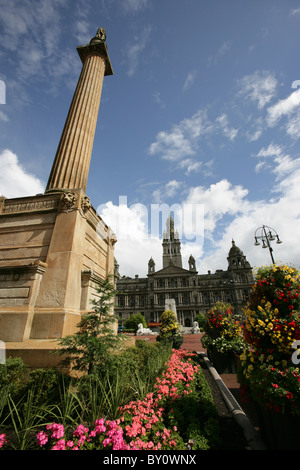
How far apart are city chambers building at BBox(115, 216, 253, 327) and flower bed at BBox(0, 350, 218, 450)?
60886mm

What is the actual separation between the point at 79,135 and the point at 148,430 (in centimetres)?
908

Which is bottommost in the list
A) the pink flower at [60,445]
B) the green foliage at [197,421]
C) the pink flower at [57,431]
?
the green foliage at [197,421]

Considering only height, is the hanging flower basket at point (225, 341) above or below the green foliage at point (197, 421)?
above

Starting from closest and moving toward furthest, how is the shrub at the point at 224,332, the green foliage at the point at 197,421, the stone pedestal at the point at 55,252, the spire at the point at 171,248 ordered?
the green foliage at the point at 197,421, the stone pedestal at the point at 55,252, the shrub at the point at 224,332, the spire at the point at 171,248

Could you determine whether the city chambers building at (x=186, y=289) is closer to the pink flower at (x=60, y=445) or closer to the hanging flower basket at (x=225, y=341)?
the hanging flower basket at (x=225, y=341)

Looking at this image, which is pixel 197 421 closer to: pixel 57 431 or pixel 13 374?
pixel 57 431

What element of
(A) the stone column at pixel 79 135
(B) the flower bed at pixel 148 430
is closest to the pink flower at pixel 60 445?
(B) the flower bed at pixel 148 430

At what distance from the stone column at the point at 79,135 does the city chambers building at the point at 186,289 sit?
5979 centimetres

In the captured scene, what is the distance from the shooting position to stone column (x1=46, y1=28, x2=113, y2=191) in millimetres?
7531

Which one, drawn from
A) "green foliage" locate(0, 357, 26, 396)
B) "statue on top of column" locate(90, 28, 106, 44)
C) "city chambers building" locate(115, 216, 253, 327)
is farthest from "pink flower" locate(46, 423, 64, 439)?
"city chambers building" locate(115, 216, 253, 327)

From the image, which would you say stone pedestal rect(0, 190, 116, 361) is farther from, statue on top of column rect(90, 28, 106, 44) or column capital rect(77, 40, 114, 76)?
statue on top of column rect(90, 28, 106, 44)

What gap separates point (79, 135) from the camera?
8.23m

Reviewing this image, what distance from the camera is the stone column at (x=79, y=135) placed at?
7.53 meters
